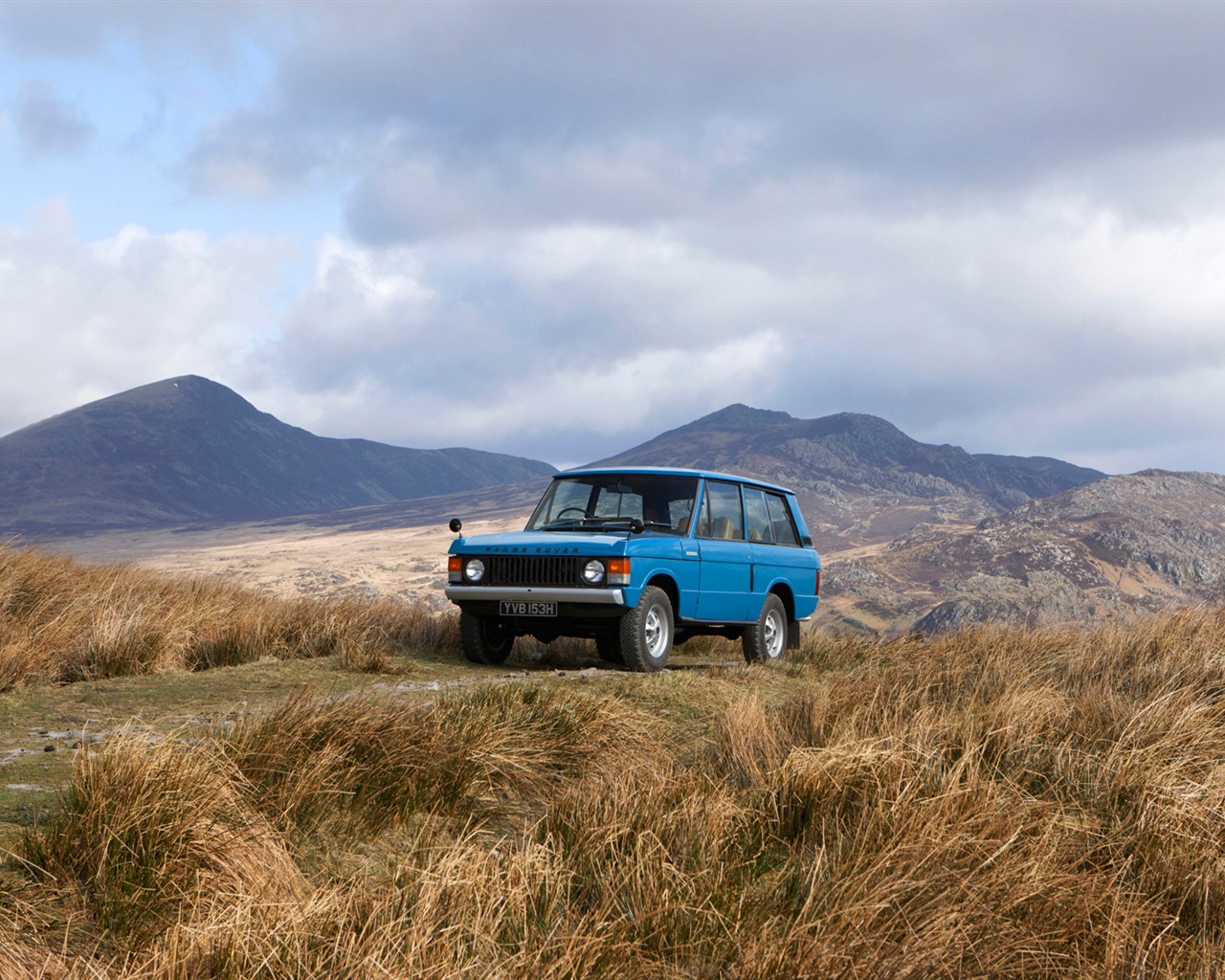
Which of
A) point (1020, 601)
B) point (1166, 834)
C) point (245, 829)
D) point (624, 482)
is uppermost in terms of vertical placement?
point (624, 482)

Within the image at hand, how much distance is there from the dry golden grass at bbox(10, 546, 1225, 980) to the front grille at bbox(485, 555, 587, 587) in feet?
11.2

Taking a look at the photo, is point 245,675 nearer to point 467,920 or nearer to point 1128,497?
point 467,920

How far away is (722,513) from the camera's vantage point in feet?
38.1

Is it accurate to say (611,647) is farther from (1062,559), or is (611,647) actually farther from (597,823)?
(1062,559)

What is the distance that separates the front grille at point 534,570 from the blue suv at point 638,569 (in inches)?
0.5

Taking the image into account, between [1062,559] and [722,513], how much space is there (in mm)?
106165

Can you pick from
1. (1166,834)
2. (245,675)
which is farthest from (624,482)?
(1166,834)

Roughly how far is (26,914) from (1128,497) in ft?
558

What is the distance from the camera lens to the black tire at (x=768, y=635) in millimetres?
11859

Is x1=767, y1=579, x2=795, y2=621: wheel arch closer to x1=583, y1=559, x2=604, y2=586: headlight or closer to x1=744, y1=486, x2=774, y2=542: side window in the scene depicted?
x1=744, y1=486, x2=774, y2=542: side window

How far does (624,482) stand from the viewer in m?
11.4

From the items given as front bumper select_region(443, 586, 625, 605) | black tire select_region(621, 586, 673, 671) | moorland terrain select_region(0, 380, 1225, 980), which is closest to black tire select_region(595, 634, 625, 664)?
black tire select_region(621, 586, 673, 671)

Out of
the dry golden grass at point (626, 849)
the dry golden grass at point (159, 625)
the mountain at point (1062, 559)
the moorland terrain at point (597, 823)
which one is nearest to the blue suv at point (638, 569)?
the moorland terrain at point (597, 823)

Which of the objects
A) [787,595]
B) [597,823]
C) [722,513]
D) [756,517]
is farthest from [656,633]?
[597,823]
